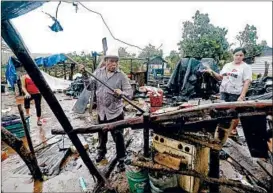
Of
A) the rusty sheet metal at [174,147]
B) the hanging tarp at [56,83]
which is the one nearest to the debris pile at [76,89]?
the hanging tarp at [56,83]

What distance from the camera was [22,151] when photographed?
3494 mm

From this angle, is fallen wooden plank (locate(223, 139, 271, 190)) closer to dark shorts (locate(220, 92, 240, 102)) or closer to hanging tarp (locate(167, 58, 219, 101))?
dark shorts (locate(220, 92, 240, 102))

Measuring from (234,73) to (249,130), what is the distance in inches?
126

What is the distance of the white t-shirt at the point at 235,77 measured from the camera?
4910 mm

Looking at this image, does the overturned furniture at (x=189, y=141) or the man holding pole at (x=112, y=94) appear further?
the man holding pole at (x=112, y=94)

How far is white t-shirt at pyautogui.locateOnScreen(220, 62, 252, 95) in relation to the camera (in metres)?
4.91

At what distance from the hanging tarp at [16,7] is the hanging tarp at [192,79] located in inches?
341

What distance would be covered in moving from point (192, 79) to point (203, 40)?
24.9 ft

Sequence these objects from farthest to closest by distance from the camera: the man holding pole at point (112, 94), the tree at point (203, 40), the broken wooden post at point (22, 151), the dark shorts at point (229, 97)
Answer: the tree at point (203, 40) < the dark shorts at point (229, 97) < the man holding pole at point (112, 94) < the broken wooden post at point (22, 151)

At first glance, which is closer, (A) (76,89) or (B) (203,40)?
(A) (76,89)

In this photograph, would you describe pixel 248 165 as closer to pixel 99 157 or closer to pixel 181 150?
pixel 181 150

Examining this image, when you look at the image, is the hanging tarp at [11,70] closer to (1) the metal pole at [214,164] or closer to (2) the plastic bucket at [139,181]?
(2) the plastic bucket at [139,181]

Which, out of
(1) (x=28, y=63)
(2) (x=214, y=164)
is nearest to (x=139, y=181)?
(2) (x=214, y=164)

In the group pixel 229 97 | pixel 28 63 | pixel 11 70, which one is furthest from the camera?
pixel 11 70
